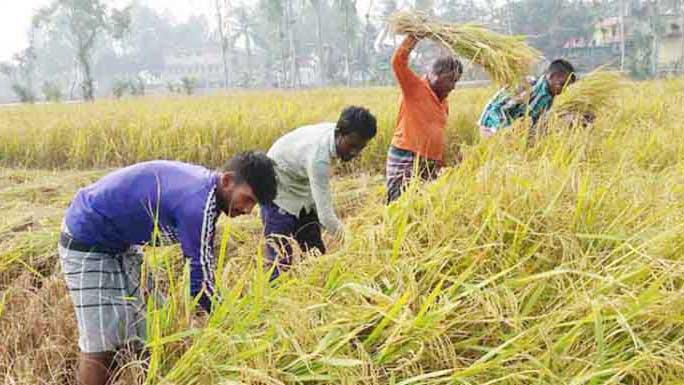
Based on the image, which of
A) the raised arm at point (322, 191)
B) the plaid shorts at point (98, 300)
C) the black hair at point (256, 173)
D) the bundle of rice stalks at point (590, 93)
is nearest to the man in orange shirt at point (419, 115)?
the raised arm at point (322, 191)

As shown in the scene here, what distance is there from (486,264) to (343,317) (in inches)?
18.8

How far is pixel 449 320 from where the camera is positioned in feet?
4.88

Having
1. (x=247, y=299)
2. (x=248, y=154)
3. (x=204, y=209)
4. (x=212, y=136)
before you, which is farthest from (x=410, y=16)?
(x=212, y=136)

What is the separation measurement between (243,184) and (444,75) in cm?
141

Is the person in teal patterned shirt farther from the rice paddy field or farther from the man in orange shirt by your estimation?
the rice paddy field

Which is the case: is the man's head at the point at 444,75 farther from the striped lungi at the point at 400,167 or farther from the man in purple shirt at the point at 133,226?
the man in purple shirt at the point at 133,226

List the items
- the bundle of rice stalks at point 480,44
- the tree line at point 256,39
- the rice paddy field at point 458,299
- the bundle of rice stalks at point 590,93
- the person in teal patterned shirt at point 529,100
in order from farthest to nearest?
the tree line at point 256,39, the bundle of rice stalks at point 590,93, the person in teal patterned shirt at point 529,100, the bundle of rice stalks at point 480,44, the rice paddy field at point 458,299

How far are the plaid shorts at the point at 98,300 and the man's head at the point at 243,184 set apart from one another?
0.44 meters

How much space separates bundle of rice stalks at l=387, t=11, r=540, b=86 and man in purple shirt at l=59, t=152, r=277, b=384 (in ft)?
3.89

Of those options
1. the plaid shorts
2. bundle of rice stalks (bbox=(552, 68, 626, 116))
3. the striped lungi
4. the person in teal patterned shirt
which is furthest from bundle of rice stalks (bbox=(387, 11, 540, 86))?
the plaid shorts

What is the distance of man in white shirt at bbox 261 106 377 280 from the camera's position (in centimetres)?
230

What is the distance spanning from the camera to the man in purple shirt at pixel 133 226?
1695 millimetres

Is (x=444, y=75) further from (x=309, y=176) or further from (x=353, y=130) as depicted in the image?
(x=309, y=176)

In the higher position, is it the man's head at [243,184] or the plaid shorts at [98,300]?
the man's head at [243,184]
